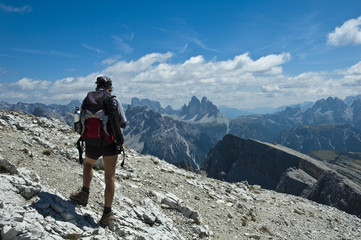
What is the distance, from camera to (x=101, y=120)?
320 inches

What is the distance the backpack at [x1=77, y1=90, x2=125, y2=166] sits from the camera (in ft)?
26.6

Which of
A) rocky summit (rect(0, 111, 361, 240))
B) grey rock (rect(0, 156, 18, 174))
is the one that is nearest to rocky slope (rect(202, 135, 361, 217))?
rocky summit (rect(0, 111, 361, 240))

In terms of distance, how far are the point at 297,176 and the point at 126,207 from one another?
143m

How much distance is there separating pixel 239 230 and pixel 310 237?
727cm

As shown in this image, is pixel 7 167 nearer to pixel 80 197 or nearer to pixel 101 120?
pixel 80 197

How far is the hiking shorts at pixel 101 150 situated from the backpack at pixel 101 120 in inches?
7.1

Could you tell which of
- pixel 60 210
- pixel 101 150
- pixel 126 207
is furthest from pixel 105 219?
pixel 101 150

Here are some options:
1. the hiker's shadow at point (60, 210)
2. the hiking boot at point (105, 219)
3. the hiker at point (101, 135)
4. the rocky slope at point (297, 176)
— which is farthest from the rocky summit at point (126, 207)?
the rocky slope at point (297, 176)

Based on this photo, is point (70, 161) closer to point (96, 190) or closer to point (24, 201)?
point (96, 190)

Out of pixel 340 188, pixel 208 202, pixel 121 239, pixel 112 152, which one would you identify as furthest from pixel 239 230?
pixel 340 188

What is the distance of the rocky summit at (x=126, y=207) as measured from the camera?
7.30m

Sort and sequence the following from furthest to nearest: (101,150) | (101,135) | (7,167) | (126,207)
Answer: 1. (126,207)
2. (7,167)
3. (101,150)
4. (101,135)

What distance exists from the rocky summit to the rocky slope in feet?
273

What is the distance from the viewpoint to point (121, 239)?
8094 millimetres
